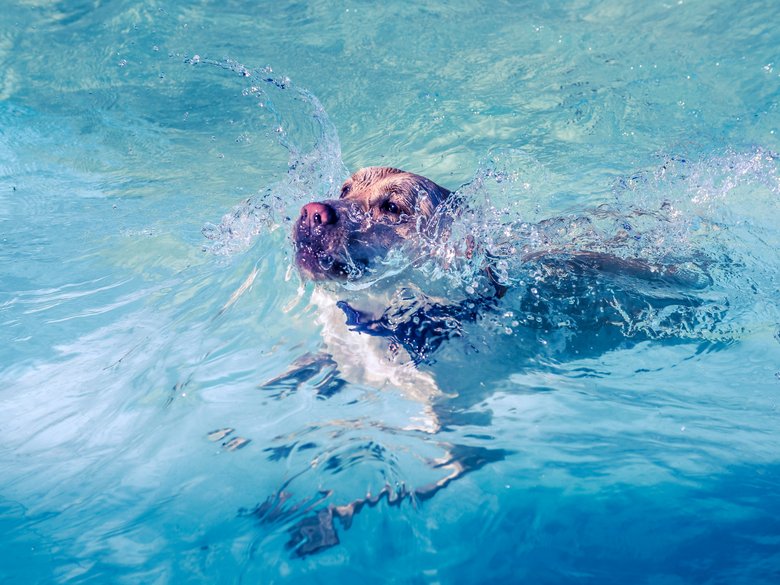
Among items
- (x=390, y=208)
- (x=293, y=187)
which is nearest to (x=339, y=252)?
(x=390, y=208)

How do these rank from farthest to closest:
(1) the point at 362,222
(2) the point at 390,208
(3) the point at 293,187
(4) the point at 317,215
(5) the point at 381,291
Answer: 1. (3) the point at 293,187
2. (2) the point at 390,208
3. (5) the point at 381,291
4. (1) the point at 362,222
5. (4) the point at 317,215

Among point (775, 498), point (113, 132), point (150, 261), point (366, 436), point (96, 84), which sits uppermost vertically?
point (96, 84)

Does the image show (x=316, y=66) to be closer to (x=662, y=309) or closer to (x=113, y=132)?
(x=113, y=132)

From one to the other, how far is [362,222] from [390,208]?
1.34 feet

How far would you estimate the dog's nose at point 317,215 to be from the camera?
14.6 ft

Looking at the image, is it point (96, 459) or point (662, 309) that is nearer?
point (96, 459)

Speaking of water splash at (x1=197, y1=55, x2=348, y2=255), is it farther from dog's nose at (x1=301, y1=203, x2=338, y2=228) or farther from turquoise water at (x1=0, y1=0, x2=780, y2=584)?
dog's nose at (x1=301, y1=203, x2=338, y2=228)

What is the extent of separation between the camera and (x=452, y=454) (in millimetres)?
4062

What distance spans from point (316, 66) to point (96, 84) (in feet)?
8.93

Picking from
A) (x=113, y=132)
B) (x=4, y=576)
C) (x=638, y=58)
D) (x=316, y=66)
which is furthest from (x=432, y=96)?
(x=4, y=576)

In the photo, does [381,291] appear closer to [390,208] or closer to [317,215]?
[390,208]

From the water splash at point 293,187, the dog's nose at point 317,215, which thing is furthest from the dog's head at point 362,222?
the water splash at point 293,187

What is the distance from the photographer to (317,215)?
4.45 meters

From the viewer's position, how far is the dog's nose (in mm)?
4445
